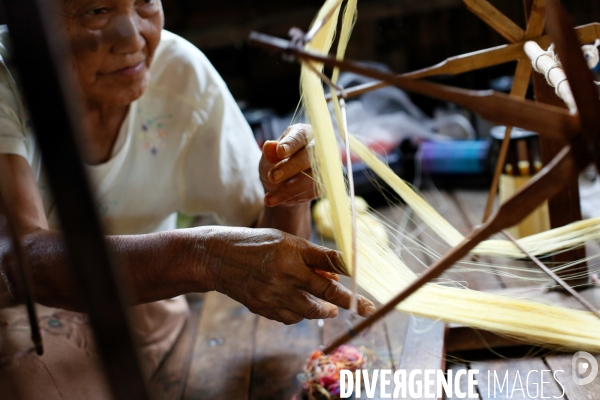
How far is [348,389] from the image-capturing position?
1103mm

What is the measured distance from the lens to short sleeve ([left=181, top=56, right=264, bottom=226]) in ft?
4.79

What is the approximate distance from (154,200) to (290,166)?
1.98 ft

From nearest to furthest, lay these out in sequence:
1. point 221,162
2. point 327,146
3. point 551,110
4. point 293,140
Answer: point 551,110
point 327,146
point 293,140
point 221,162

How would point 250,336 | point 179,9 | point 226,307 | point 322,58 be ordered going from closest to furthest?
point 322,58, point 250,336, point 226,307, point 179,9

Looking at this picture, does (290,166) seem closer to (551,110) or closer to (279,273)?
(279,273)

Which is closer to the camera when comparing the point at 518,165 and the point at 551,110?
the point at 551,110

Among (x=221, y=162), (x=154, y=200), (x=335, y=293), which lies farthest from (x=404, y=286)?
(x=154, y=200)

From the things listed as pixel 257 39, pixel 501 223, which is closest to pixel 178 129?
pixel 257 39

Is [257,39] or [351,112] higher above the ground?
[257,39]

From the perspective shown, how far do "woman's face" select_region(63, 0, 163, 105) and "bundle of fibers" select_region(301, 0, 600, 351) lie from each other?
0.42 m

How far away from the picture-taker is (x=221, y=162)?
4.76 feet

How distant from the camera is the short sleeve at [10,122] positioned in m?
1.14

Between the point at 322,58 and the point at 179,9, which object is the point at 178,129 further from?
the point at 179,9

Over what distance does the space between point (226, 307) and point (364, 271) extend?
2.71ft
